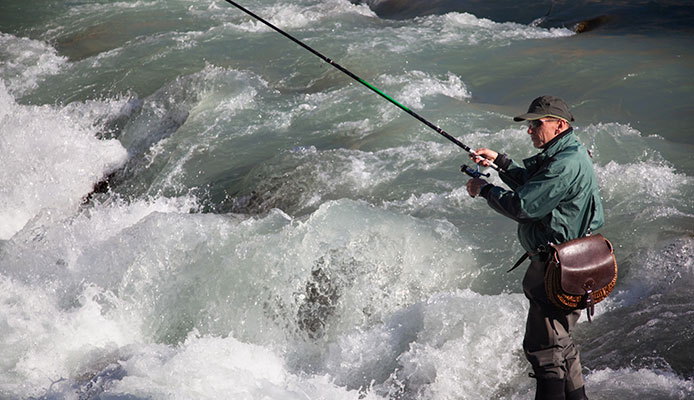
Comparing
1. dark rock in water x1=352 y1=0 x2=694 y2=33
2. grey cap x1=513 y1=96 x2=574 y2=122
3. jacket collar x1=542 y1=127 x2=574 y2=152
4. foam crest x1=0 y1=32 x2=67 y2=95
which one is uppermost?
grey cap x1=513 y1=96 x2=574 y2=122

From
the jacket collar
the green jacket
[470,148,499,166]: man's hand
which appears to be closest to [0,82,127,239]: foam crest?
[470,148,499,166]: man's hand

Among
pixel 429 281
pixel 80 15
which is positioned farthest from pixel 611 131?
pixel 80 15

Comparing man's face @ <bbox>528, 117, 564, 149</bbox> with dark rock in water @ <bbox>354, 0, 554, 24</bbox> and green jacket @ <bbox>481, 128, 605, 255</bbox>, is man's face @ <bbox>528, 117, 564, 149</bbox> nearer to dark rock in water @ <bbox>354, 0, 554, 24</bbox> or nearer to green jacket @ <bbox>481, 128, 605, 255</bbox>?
green jacket @ <bbox>481, 128, 605, 255</bbox>

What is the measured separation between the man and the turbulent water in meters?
0.60

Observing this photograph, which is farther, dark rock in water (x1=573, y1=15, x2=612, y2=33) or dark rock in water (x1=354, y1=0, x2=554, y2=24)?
dark rock in water (x1=354, y1=0, x2=554, y2=24)

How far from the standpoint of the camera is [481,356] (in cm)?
481

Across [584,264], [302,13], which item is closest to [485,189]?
[584,264]

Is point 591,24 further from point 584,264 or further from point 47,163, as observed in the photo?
point 584,264

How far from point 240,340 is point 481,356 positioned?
5.64ft

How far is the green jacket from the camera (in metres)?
3.54

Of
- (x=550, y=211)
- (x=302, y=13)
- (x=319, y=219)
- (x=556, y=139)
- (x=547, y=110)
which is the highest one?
(x=547, y=110)

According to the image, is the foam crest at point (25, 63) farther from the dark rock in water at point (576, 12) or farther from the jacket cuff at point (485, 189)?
the jacket cuff at point (485, 189)

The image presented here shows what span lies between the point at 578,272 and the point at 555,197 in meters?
0.37

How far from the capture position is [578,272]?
142 inches
